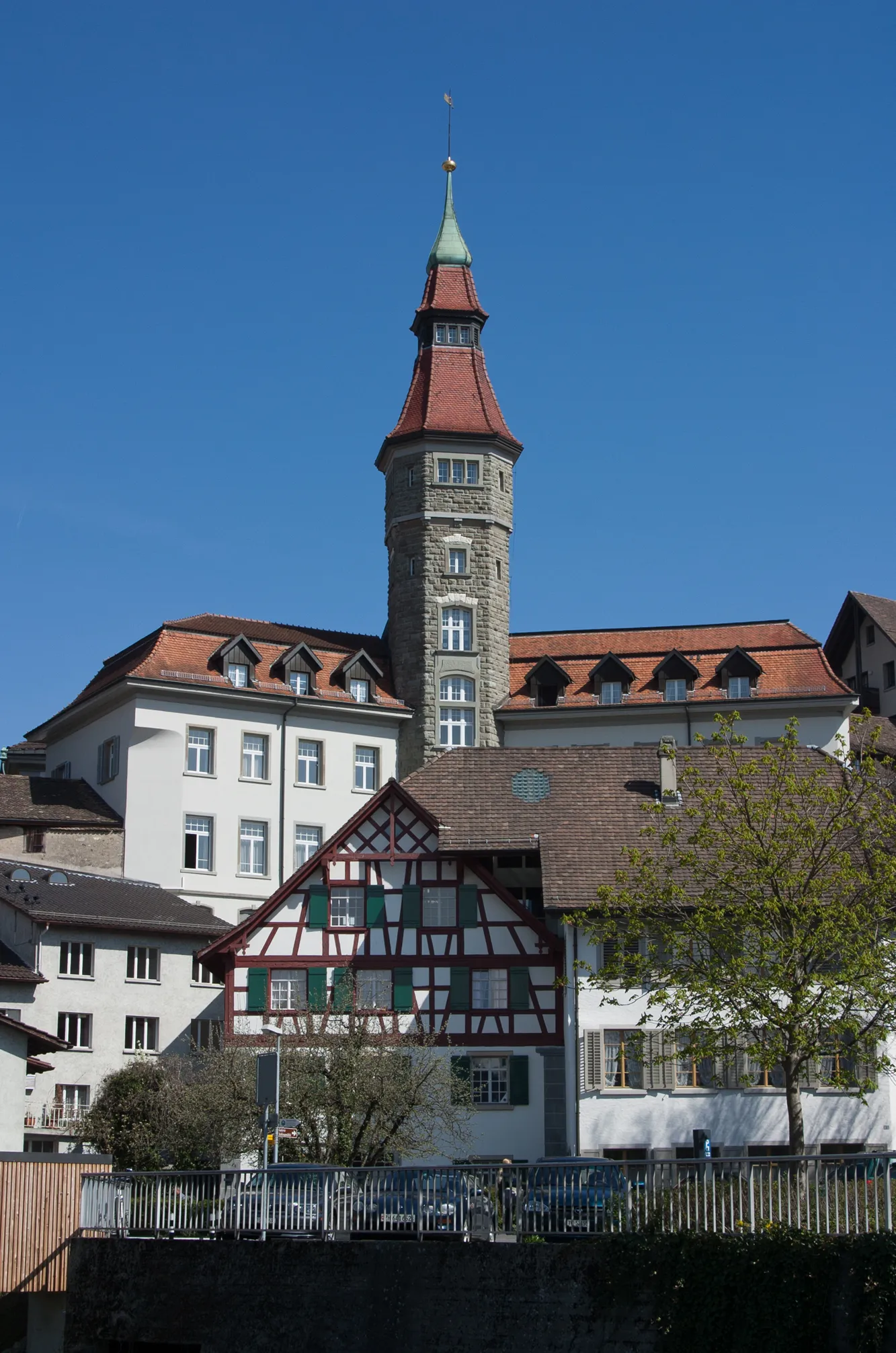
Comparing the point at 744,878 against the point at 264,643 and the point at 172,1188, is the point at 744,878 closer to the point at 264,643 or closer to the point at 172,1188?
the point at 172,1188

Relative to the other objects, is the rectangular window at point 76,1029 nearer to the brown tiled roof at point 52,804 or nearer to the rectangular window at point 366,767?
the brown tiled roof at point 52,804

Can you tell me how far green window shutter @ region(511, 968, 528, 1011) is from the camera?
142 ft

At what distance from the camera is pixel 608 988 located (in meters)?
36.2

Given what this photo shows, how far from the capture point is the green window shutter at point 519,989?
1702 inches

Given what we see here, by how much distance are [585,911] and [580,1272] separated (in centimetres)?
1691

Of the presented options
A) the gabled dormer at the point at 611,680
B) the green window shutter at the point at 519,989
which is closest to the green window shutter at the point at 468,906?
the green window shutter at the point at 519,989

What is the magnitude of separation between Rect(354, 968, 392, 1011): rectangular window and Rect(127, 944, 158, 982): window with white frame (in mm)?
7708

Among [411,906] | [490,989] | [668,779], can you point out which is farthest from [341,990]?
[668,779]

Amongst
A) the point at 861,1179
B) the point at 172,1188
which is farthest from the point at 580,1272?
the point at 172,1188

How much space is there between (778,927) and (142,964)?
19.7m

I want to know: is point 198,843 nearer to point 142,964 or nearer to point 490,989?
point 142,964

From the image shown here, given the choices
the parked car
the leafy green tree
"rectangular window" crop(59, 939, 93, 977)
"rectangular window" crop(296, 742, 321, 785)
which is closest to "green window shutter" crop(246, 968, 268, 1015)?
"rectangular window" crop(59, 939, 93, 977)

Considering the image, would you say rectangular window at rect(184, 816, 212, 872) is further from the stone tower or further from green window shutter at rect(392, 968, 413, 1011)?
green window shutter at rect(392, 968, 413, 1011)

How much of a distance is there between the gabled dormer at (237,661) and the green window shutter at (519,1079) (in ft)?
66.6
